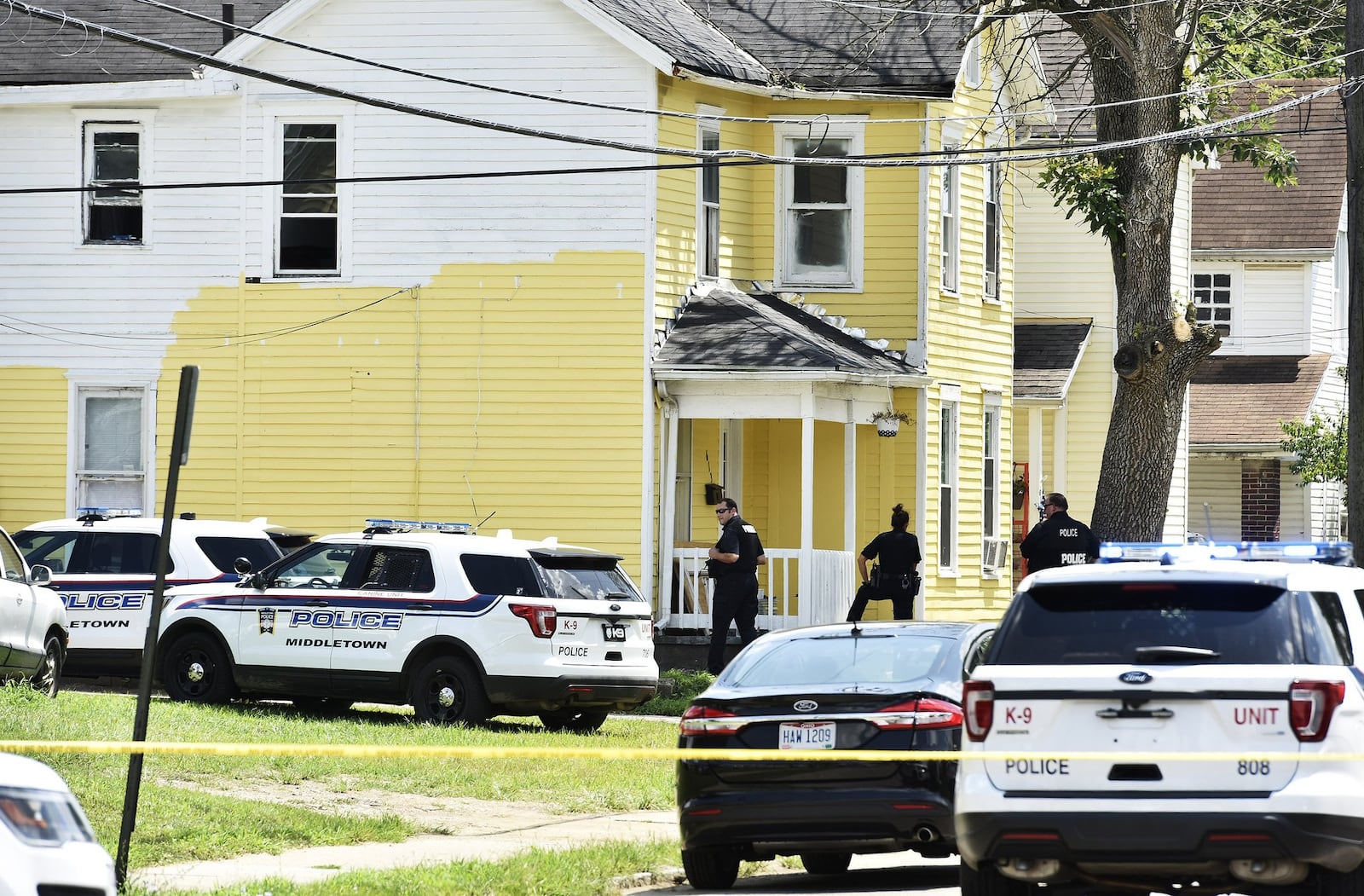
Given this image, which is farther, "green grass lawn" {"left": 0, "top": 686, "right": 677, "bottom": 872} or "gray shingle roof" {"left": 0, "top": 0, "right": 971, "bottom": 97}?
"gray shingle roof" {"left": 0, "top": 0, "right": 971, "bottom": 97}

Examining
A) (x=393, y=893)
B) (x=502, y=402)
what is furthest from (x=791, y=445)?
(x=393, y=893)

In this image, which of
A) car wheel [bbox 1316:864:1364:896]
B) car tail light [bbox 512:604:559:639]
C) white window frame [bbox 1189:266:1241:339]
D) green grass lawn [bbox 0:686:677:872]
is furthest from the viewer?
white window frame [bbox 1189:266:1241:339]

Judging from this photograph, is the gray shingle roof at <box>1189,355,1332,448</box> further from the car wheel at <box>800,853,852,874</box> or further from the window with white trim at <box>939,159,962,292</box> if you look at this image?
the car wheel at <box>800,853,852,874</box>

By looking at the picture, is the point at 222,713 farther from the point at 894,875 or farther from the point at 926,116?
the point at 926,116

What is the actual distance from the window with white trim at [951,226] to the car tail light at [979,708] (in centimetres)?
1771

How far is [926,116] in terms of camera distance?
2517 cm

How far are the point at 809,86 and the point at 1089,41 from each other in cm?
356

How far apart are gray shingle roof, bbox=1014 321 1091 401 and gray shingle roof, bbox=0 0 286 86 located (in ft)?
39.8

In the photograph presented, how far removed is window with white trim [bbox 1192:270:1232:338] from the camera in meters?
40.0

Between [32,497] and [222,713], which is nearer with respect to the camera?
[222,713]

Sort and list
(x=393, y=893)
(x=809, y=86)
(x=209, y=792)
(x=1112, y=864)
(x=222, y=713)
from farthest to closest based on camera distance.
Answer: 1. (x=809, y=86)
2. (x=222, y=713)
3. (x=209, y=792)
4. (x=393, y=893)
5. (x=1112, y=864)

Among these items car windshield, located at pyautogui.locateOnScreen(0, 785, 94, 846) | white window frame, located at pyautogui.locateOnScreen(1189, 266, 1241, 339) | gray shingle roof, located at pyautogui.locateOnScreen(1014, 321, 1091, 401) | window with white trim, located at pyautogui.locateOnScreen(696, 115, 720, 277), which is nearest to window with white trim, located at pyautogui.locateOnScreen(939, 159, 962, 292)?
window with white trim, located at pyautogui.locateOnScreen(696, 115, 720, 277)

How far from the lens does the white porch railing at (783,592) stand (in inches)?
926

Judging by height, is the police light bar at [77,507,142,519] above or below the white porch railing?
above
